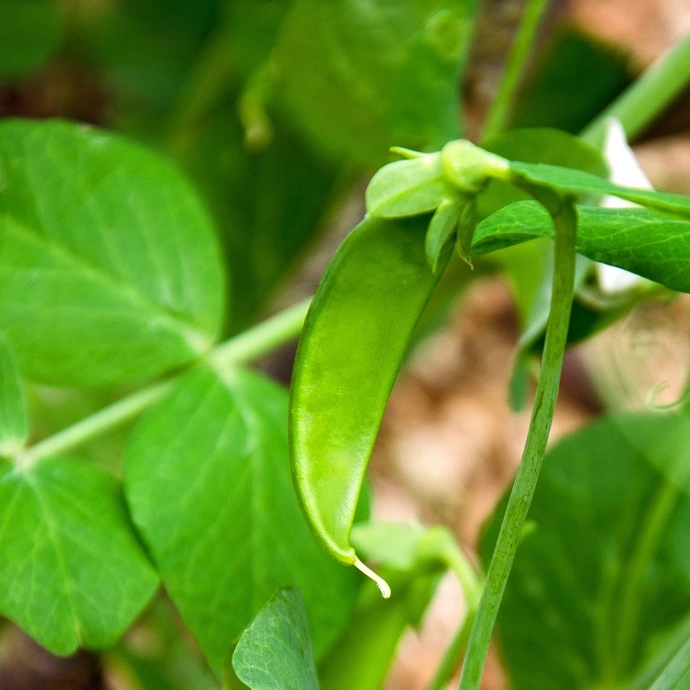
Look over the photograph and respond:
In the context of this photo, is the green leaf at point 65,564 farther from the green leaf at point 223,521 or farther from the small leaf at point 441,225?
the small leaf at point 441,225

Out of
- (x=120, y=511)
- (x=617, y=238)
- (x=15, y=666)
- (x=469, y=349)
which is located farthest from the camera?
(x=469, y=349)

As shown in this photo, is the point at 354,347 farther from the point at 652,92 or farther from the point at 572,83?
the point at 572,83

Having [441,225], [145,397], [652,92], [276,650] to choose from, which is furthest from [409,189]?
[652,92]

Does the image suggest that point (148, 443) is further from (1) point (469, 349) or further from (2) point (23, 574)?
(1) point (469, 349)

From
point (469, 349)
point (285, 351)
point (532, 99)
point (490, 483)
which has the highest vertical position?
point (532, 99)

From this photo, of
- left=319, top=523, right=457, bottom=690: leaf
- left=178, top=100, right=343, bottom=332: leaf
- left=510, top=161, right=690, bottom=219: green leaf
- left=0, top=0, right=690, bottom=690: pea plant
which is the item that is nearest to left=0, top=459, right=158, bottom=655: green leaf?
left=0, top=0, right=690, bottom=690: pea plant

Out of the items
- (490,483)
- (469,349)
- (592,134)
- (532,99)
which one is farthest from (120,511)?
(469,349)
